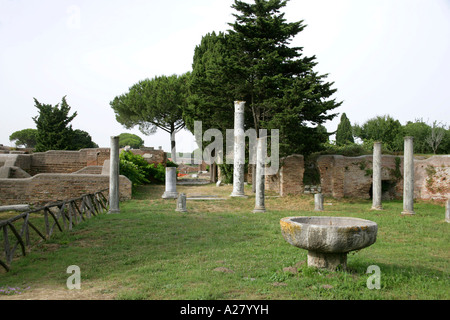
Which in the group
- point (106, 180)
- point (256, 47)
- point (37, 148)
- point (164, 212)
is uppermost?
point (256, 47)

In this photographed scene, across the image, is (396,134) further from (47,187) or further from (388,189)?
(47,187)

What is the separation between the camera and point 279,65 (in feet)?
59.4

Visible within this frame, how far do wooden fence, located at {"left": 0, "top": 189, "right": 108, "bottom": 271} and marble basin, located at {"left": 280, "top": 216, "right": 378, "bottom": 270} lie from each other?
15.7 ft

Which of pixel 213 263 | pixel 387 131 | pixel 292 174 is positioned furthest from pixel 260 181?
pixel 387 131

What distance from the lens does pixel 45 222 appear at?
8.42 meters

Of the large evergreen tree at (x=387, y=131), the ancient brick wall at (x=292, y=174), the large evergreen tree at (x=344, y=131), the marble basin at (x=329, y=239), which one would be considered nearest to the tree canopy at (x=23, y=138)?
the large evergreen tree at (x=344, y=131)

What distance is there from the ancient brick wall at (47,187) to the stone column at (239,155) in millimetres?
5694

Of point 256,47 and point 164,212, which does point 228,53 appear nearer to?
point 256,47

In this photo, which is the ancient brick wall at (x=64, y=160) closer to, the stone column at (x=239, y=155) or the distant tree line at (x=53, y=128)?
the distant tree line at (x=53, y=128)

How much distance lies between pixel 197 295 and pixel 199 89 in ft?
52.6

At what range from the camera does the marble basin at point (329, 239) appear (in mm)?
4820

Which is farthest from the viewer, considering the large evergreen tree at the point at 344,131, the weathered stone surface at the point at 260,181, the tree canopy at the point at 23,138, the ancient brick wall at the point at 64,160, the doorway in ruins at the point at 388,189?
the tree canopy at the point at 23,138

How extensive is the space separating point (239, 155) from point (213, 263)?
11.2 metres

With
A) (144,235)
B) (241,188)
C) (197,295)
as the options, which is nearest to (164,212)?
(144,235)
